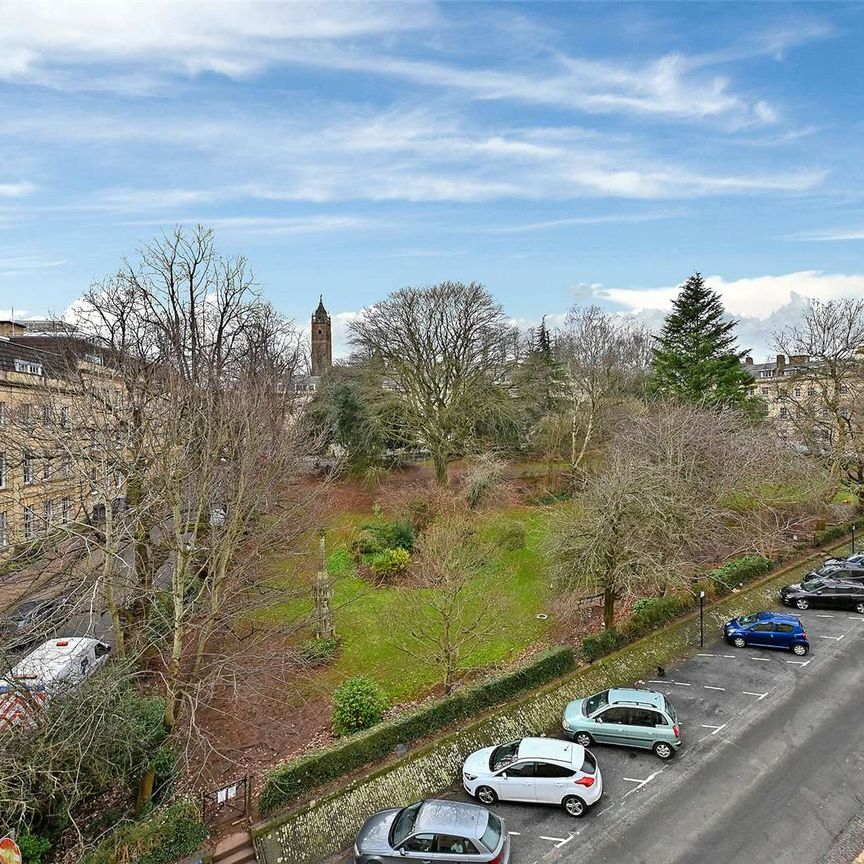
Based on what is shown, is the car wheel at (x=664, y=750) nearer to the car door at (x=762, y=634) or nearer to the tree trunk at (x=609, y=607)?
the tree trunk at (x=609, y=607)

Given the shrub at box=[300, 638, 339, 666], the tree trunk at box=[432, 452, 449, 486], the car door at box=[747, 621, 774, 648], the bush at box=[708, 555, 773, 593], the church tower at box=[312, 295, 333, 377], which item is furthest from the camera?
the church tower at box=[312, 295, 333, 377]

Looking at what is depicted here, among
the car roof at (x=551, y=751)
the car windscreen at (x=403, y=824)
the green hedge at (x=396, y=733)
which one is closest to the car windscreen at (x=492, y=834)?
the car windscreen at (x=403, y=824)

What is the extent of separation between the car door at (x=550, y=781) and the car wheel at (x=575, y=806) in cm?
16

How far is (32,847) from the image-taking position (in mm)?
10664

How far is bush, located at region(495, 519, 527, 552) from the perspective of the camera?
96.9 feet

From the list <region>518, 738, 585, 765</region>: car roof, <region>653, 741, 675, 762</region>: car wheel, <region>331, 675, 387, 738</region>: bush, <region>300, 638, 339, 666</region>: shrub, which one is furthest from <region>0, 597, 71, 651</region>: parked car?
<region>653, 741, 675, 762</region>: car wheel

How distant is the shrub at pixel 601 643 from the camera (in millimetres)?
18812

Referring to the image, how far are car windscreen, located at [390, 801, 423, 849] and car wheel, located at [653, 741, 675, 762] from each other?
663 centimetres

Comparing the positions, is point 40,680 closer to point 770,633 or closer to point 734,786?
point 734,786

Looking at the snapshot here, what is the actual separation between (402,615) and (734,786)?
11.6 meters

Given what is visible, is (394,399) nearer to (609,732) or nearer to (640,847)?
(609,732)

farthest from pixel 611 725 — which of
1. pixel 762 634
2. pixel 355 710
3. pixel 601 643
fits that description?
pixel 762 634

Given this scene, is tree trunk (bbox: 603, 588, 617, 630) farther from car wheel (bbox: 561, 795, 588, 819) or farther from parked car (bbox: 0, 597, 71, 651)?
parked car (bbox: 0, 597, 71, 651)

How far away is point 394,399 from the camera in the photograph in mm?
38188
